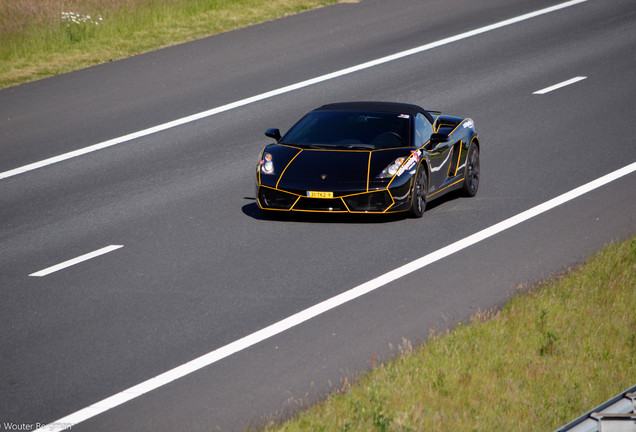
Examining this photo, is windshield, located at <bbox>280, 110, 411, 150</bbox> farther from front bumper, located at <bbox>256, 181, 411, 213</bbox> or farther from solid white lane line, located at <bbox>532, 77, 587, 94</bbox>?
solid white lane line, located at <bbox>532, 77, 587, 94</bbox>

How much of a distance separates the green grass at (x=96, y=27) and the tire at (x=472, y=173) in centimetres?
1090

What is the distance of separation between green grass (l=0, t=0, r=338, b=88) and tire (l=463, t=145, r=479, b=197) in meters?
10.9

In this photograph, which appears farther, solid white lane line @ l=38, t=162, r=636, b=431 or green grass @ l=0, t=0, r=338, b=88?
green grass @ l=0, t=0, r=338, b=88

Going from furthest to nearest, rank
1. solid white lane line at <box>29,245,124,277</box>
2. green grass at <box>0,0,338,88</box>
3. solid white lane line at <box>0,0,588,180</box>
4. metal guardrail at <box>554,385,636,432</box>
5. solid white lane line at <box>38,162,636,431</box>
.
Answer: green grass at <box>0,0,338,88</box> → solid white lane line at <box>0,0,588,180</box> → solid white lane line at <box>29,245,124,277</box> → solid white lane line at <box>38,162,636,431</box> → metal guardrail at <box>554,385,636,432</box>

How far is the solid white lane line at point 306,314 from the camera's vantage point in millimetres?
8344

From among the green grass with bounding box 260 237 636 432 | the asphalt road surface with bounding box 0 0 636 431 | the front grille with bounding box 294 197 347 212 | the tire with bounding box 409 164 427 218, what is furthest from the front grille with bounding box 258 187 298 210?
the green grass with bounding box 260 237 636 432

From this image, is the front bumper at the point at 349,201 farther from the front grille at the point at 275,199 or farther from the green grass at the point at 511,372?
the green grass at the point at 511,372

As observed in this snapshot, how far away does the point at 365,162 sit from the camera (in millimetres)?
14203

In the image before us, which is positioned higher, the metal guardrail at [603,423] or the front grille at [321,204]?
the metal guardrail at [603,423]

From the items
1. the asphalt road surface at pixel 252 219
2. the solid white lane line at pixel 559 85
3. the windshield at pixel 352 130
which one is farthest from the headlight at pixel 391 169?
the solid white lane line at pixel 559 85

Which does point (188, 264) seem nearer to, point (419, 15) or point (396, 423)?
point (396, 423)

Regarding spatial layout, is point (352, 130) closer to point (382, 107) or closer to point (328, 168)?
point (382, 107)

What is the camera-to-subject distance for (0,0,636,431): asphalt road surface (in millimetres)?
9195

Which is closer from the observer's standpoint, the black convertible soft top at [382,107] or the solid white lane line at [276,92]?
the black convertible soft top at [382,107]
